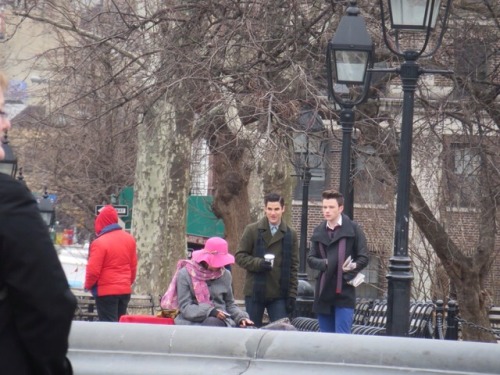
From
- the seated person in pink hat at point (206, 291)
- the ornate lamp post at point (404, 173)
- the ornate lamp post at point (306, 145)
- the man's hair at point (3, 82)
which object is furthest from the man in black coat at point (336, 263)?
the man's hair at point (3, 82)

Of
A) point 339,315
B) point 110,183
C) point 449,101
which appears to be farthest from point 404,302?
point 110,183

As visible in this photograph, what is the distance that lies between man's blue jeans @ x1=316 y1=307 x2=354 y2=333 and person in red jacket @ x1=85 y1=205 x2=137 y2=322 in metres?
2.92

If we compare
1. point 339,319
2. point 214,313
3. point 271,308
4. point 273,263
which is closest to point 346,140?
point 273,263

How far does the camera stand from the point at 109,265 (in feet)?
42.7

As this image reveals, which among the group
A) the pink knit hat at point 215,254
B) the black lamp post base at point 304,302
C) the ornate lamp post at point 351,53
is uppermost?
the ornate lamp post at point 351,53

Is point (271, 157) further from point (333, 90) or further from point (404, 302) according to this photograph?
point (404, 302)

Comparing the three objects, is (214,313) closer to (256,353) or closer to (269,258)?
(269,258)

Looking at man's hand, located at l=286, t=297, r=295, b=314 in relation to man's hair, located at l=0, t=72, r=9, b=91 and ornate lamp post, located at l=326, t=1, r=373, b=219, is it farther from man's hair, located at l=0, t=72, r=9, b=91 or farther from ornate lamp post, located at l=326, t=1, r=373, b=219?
man's hair, located at l=0, t=72, r=9, b=91

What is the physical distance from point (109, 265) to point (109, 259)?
0.26 feet

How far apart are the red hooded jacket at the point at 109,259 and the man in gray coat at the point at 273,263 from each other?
70.8 inches

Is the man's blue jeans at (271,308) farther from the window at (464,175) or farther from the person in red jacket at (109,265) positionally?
the window at (464,175)

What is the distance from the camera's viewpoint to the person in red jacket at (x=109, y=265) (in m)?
12.9

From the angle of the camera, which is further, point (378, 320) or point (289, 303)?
point (378, 320)

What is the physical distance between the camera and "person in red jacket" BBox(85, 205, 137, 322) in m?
12.9
